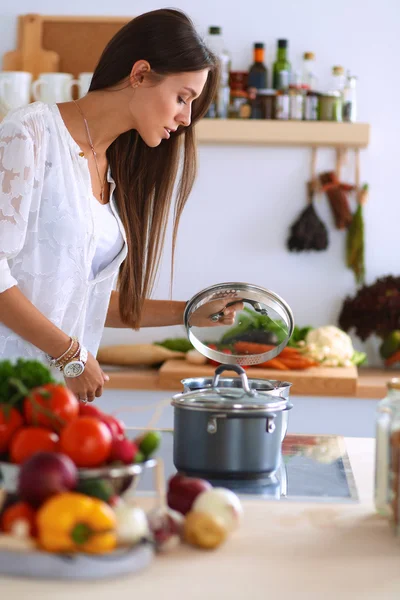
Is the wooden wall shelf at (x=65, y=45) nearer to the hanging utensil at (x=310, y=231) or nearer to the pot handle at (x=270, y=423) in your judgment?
the hanging utensil at (x=310, y=231)

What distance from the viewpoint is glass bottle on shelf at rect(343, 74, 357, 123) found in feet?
10.8

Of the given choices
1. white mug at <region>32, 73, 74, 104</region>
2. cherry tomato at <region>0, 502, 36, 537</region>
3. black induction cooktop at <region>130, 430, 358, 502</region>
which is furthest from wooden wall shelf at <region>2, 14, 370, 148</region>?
cherry tomato at <region>0, 502, 36, 537</region>

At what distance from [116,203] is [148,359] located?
127cm

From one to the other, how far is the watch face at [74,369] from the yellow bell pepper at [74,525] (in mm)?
846

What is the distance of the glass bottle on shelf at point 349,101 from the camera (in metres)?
3.29

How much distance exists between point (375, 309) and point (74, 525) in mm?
2557

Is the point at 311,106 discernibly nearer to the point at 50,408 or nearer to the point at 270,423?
the point at 270,423

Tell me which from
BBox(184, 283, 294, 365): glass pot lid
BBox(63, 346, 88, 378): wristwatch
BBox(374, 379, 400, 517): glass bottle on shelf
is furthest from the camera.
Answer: BBox(63, 346, 88, 378): wristwatch

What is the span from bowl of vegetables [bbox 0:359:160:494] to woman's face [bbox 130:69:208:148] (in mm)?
860

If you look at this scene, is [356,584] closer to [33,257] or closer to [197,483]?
[197,483]

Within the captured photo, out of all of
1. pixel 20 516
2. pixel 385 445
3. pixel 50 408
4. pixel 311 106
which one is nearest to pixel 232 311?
pixel 385 445

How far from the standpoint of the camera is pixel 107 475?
3.05 feet

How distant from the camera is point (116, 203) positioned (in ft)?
6.54

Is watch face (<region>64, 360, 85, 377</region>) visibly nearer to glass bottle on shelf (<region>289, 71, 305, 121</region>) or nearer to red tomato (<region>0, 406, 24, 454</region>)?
red tomato (<region>0, 406, 24, 454</region>)
